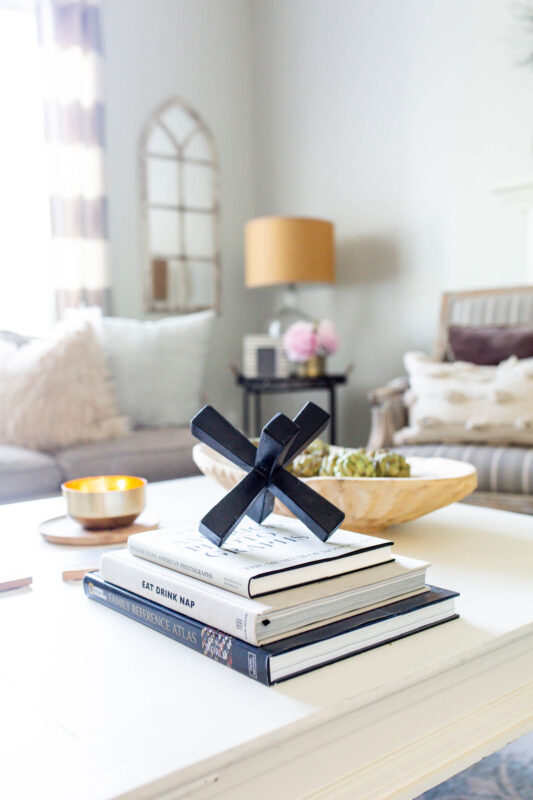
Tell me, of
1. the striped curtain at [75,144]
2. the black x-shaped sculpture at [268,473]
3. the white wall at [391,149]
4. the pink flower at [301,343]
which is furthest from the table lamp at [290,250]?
the black x-shaped sculpture at [268,473]

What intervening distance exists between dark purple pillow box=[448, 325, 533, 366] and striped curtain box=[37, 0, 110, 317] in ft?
5.94

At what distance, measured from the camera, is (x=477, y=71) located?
3.09 metres

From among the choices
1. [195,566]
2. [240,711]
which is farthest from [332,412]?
[240,711]

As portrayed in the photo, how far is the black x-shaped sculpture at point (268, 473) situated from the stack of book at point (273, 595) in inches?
1.1

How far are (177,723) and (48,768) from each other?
11cm

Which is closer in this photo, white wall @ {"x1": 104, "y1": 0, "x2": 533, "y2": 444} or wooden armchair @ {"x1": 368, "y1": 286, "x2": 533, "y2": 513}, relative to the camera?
wooden armchair @ {"x1": 368, "y1": 286, "x2": 533, "y2": 513}

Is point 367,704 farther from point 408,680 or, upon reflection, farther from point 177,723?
point 177,723

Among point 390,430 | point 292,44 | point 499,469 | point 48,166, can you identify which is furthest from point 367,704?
point 292,44

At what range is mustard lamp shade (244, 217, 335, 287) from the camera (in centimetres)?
334

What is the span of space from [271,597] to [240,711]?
12 cm

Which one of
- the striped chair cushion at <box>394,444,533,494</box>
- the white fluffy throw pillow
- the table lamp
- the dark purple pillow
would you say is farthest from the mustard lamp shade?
the striped chair cushion at <box>394,444,533,494</box>

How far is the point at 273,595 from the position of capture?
0.70 meters

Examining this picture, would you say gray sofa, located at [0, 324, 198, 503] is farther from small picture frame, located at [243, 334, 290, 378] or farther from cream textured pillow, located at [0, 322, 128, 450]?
small picture frame, located at [243, 334, 290, 378]

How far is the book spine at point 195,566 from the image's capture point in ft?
2.31
